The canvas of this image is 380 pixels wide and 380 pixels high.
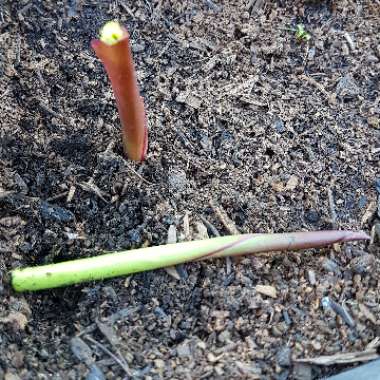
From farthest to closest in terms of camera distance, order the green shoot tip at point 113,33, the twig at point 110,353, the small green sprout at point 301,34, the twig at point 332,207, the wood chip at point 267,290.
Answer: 1. the small green sprout at point 301,34
2. the twig at point 332,207
3. the wood chip at point 267,290
4. the twig at point 110,353
5. the green shoot tip at point 113,33

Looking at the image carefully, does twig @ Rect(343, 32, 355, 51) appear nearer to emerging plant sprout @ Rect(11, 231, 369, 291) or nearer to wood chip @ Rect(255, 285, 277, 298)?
emerging plant sprout @ Rect(11, 231, 369, 291)


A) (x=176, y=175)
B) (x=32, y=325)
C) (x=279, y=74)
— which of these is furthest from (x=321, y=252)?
(x=32, y=325)

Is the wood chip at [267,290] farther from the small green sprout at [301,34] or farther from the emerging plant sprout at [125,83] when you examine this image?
the small green sprout at [301,34]

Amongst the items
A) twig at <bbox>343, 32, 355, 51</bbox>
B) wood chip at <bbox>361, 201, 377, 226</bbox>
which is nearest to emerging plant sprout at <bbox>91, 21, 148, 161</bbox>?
wood chip at <bbox>361, 201, 377, 226</bbox>

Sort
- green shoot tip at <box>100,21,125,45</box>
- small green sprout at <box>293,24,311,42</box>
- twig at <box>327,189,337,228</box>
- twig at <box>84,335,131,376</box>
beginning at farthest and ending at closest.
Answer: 1. small green sprout at <box>293,24,311,42</box>
2. twig at <box>327,189,337,228</box>
3. twig at <box>84,335,131,376</box>
4. green shoot tip at <box>100,21,125,45</box>

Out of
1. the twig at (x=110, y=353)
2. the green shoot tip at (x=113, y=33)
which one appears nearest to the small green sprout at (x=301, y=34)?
the green shoot tip at (x=113, y=33)

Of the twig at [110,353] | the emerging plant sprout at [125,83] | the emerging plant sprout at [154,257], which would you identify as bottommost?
the twig at [110,353]

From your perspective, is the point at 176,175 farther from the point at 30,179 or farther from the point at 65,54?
the point at 65,54
